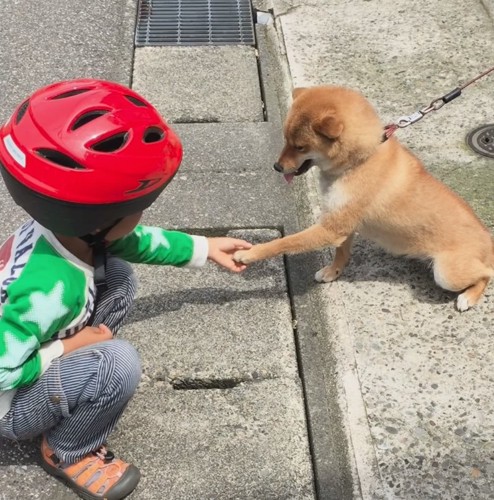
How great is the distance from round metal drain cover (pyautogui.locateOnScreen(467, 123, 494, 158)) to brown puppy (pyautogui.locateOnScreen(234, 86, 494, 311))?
0.85m

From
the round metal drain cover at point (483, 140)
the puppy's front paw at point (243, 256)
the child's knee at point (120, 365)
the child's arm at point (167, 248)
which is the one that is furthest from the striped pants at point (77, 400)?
the round metal drain cover at point (483, 140)

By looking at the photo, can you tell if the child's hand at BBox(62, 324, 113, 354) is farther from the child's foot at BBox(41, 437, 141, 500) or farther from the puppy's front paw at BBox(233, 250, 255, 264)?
the puppy's front paw at BBox(233, 250, 255, 264)

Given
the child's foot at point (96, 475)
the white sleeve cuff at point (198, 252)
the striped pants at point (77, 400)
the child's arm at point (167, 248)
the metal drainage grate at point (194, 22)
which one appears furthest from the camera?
the metal drainage grate at point (194, 22)

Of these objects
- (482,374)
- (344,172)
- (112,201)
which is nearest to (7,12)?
(344,172)

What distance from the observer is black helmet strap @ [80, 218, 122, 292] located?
Answer: 2045 mm

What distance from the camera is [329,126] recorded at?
2.69 metres

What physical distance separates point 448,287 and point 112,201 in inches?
59.4

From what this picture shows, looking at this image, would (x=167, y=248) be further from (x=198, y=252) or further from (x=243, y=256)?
(x=243, y=256)

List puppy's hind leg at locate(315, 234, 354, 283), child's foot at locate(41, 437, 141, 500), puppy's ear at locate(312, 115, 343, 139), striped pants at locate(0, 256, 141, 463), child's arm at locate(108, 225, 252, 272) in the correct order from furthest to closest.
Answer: puppy's hind leg at locate(315, 234, 354, 283)
puppy's ear at locate(312, 115, 343, 139)
child's arm at locate(108, 225, 252, 272)
child's foot at locate(41, 437, 141, 500)
striped pants at locate(0, 256, 141, 463)

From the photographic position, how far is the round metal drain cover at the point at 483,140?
3568 mm

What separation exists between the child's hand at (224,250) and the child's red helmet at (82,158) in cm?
62

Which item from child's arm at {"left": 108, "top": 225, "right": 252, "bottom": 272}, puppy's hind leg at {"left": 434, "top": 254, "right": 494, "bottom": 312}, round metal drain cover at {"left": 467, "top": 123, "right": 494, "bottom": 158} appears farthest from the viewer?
round metal drain cover at {"left": 467, "top": 123, "right": 494, "bottom": 158}

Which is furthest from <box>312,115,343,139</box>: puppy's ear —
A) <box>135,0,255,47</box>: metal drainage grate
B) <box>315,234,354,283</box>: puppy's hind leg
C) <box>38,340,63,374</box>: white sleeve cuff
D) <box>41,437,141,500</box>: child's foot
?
<box>135,0,255,47</box>: metal drainage grate

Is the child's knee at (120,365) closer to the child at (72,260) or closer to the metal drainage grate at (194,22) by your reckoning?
the child at (72,260)
